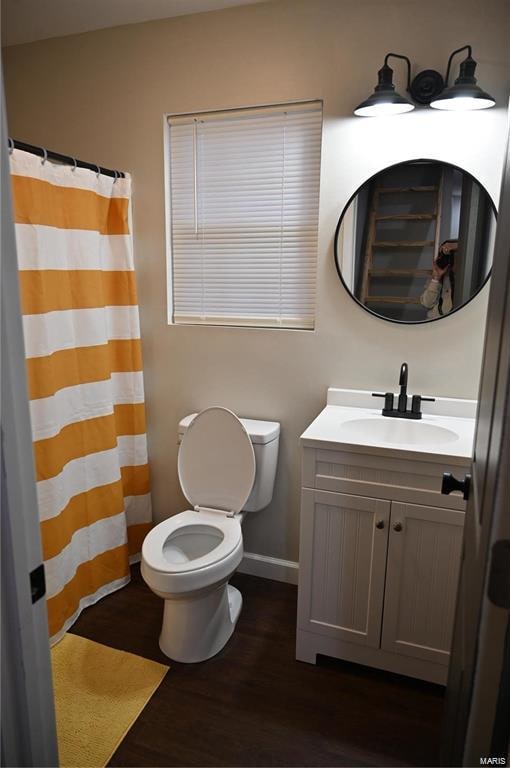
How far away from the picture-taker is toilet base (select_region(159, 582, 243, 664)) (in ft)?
6.54

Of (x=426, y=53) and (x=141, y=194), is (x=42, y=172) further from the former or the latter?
(x=426, y=53)

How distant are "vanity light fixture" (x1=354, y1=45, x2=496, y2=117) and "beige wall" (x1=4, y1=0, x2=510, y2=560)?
7 cm

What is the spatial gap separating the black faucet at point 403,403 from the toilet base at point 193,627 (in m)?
0.99

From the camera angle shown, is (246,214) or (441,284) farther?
(246,214)

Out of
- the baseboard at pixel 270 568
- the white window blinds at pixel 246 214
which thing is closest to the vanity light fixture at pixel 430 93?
the white window blinds at pixel 246 214

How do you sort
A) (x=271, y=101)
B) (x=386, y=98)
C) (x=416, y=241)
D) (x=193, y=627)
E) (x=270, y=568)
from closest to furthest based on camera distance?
(x=386, y=98)
(x=193, y=627)
(x=416, y=241)
(x=271, y=101)
(x=270, y=568)

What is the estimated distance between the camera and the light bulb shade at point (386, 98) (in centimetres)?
191

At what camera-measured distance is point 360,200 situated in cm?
216

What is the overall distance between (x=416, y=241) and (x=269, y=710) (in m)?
1.89

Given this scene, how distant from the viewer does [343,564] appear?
1914 mm

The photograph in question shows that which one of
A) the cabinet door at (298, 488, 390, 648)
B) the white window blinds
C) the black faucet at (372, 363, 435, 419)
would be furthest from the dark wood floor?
the white window blinds

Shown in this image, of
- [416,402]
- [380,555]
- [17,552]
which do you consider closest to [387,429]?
[416,402]

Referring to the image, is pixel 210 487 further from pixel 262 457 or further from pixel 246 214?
pixel 246 214

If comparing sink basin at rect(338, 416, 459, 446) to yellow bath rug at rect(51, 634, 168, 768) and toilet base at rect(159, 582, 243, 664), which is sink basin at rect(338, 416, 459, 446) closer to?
toilet base at rect(159, 582, 243, 664)
